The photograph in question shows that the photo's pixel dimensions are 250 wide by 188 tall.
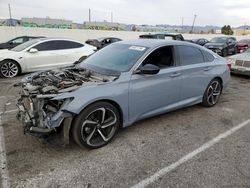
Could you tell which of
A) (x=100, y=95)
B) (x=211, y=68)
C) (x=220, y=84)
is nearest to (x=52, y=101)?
(x=100, y=95)

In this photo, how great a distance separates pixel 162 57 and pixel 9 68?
5.99 m

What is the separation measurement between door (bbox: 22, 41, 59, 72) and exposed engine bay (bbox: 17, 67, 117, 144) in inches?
196

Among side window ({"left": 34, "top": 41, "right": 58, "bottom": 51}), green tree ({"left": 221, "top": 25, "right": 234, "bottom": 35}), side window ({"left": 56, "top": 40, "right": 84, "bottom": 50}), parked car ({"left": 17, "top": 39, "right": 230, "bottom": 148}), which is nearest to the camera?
parked car ({"left": 17, "top": 39, "right": 230, "bottom": 148})

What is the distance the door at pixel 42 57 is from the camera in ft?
27.7

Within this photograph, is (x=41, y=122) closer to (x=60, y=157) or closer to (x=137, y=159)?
(x=60, y=157)

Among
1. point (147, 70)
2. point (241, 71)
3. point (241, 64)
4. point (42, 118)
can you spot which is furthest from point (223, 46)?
point (42, 118)

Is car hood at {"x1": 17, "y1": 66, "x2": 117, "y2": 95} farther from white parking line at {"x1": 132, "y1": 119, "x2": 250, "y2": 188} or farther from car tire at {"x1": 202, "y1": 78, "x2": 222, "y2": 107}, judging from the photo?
car tire at {"x1": 202, "y1": 78, "x2": 222, "y2": 107}

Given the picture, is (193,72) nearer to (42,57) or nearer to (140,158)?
(140,158)

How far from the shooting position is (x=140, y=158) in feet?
11.0

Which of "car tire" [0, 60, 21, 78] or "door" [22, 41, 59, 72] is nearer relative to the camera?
"car tire" [0, 60, 21, 78]

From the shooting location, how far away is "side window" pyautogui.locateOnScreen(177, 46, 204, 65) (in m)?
4.66

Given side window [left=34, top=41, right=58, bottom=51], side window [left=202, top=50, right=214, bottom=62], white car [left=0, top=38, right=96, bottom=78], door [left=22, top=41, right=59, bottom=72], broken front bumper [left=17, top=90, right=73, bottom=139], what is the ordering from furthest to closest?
side window [left=34, top=41, right=58, bottom=51]
door [left=22, top=41, right=59, bottom=72]
white car [left=0, top=38, right=96, bottom=78]
side window [left=202, top=50, right=214, bottom=62]
broken front bumper [left=17, top=90, right=73, bottom=139]

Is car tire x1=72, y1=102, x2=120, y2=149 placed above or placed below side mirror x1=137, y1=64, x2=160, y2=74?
below

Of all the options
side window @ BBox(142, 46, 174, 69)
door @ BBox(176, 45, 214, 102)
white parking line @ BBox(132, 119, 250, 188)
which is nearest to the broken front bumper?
white parking line @ BBox(132, 119, 250, 188)
